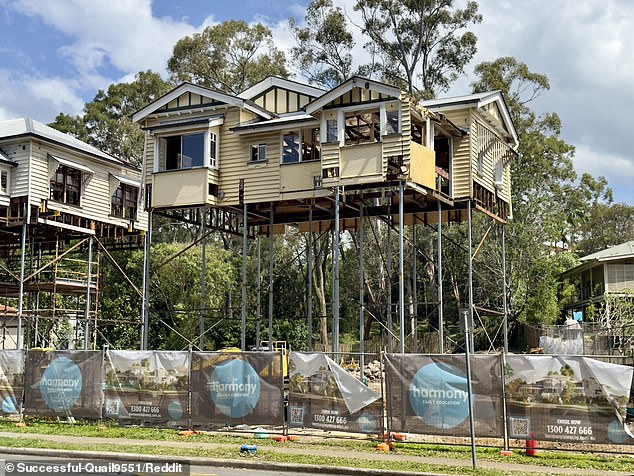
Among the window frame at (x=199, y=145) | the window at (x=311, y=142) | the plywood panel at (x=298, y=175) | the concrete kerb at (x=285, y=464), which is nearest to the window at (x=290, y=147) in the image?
the window at (x=311, y=142)

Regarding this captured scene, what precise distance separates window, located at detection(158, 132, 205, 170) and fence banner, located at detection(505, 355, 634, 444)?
18383mm

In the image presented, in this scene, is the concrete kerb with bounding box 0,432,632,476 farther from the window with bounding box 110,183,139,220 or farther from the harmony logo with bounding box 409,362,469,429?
the window with bounding box 110,183,139,220

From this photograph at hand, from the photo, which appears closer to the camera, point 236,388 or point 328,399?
point 328,399

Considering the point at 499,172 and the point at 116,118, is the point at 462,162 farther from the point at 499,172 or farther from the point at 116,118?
the point at 116,118

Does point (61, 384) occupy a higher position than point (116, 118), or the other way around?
point (116, 118)

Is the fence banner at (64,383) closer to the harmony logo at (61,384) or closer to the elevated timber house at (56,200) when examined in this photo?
the harmony logo at (61,384)

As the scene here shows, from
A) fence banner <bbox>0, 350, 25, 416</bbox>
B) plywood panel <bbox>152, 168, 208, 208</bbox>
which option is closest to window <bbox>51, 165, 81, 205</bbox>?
plywood panel <bbox>152, 168, 208, 208</bbox>

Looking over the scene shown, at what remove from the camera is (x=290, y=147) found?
32.5m

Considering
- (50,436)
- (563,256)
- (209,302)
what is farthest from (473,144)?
(563,256)

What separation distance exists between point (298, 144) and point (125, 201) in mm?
14553

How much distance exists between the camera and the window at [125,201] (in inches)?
1683

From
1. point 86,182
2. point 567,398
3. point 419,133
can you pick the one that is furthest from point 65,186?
point 567,398

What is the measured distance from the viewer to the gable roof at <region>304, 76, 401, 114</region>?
94.5ft

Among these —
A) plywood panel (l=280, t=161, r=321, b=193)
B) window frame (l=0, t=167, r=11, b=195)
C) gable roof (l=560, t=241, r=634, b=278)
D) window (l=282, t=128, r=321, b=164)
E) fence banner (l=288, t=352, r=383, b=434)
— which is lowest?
fence banner (l=288, t=352, r=383, b=434)
